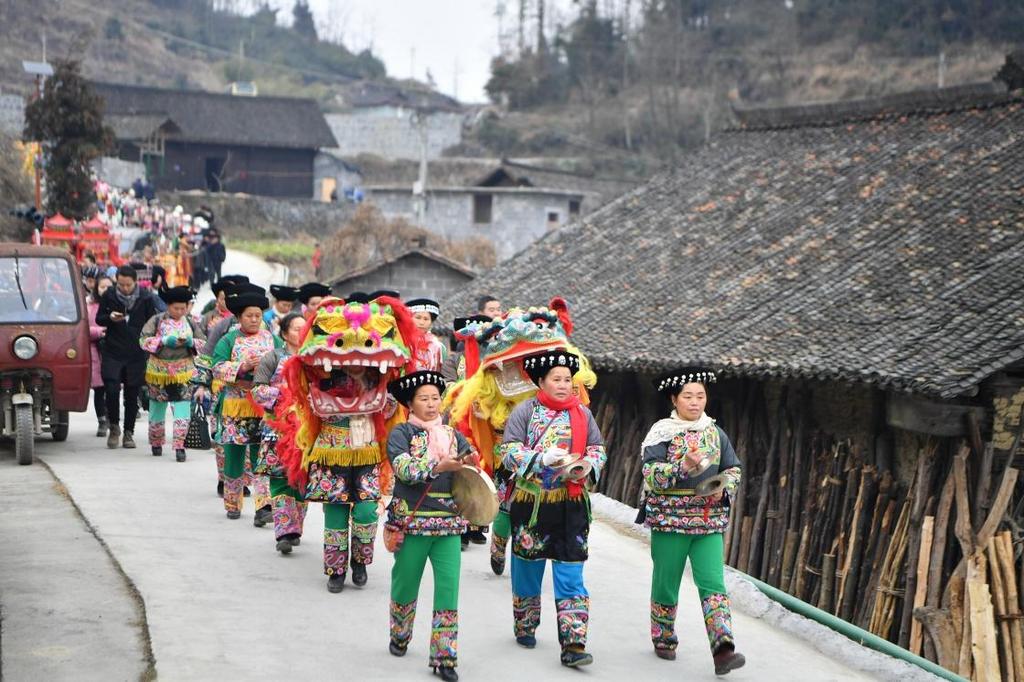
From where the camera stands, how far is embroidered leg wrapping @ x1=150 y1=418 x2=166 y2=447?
46.2ft

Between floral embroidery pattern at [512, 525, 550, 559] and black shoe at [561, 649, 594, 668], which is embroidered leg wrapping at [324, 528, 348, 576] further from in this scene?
black shoe at [561, 649, 594, 668]

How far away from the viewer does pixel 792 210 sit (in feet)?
69.3

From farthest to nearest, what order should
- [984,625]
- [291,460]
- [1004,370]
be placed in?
[1004,370] < [984,625] < [291,460]

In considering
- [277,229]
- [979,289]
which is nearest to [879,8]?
[277,229]

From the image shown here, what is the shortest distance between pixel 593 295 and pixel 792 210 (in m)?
3.41

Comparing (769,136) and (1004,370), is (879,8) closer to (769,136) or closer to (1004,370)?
(769,136)

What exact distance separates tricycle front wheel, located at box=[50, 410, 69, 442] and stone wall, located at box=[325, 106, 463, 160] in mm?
56503

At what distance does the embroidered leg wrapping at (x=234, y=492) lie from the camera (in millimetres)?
11062

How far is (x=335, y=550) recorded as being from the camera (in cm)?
883

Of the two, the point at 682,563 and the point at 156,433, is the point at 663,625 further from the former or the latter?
the point at 156,433

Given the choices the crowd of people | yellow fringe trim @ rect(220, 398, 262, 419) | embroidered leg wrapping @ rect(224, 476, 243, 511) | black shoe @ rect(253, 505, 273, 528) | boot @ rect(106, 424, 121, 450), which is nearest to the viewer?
the crowd of people

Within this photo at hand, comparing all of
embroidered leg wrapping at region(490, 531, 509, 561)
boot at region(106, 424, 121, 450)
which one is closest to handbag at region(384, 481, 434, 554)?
embroidered leg wrapping at region(490, 531, 509, 561)

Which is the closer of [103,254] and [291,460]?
[291,460]

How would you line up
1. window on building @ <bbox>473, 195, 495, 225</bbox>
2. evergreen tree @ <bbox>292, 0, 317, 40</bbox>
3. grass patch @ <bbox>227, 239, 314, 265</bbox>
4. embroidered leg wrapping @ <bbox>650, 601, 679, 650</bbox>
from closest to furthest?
embroidered leg wrapping @ <bbox>650, 601, 679, 650</bbox> → grass patch @ <bbox>227, 239, 314, 265</bbox> → window on building @ <bbox>473, 195, 495, 225</bbox> → evergreen tree @ <bbox>292, 0, 317, 40</bbox>
